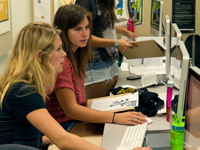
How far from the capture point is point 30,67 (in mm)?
975

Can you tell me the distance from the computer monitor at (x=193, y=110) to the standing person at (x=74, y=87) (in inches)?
15.0

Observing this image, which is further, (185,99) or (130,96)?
(130,96)

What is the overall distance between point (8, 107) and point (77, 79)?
53 cm

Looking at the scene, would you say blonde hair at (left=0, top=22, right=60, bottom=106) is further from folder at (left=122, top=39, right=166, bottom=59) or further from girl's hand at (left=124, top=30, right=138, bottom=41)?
girl's hand at (left=124, top=30, right=138, bottom=41)

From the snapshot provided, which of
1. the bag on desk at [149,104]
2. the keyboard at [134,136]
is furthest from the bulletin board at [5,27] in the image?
the keyboard at [134,136]

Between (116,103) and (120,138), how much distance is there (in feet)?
1.12

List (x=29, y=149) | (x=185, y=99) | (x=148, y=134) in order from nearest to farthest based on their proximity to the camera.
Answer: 1. (x=29, y=149)
2. (x=185, y=99)
3. (x=148, y=134)

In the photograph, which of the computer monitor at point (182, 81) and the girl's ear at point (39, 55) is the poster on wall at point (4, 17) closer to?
the girl's ear at point (39, 55)

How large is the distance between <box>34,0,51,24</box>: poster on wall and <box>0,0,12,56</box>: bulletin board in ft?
2.45

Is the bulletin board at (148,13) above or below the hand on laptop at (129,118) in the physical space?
above

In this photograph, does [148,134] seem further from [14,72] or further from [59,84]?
[14,72]

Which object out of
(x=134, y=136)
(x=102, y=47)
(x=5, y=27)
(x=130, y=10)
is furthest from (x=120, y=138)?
(x=130, y=10)

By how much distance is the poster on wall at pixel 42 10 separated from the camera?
3.05 meters

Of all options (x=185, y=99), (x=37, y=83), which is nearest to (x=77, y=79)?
(x=37, y=83)
